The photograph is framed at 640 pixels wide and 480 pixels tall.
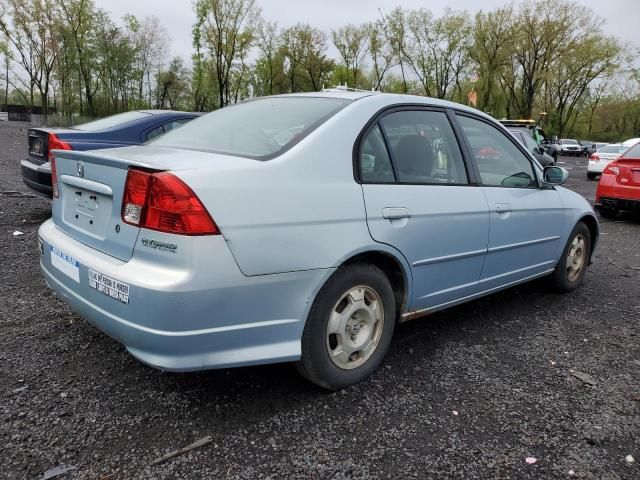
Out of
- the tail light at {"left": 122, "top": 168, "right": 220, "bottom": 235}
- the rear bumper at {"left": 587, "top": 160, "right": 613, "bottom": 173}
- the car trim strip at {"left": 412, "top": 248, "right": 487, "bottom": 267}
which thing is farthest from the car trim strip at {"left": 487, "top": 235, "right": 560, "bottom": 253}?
the rear bumper at {"left": 587, "top": 160, "right": 613, "bottom": 173}

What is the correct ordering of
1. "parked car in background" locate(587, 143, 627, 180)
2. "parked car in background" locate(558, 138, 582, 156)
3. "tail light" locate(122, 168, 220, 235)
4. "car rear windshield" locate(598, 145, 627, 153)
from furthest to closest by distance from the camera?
1. "parked car in background" locate(558, 138, 582, 156)
2. "car rear windshield" locate(598, 145, 627, 153)
3. "parked car in background" locate(587, 143, 627, 180)
4. "tail light" locate(122, 168, 220, 235)

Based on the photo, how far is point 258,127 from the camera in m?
2.79

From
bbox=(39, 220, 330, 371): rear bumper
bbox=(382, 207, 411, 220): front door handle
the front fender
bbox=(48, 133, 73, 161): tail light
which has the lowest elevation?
bbox=(39, 220, 330, 371): rear bumper

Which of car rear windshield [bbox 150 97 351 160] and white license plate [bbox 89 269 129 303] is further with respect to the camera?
car rear windshield [bbox 150 97 351 160]

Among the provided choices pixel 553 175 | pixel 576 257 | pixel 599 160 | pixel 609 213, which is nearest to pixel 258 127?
pixel 553 175

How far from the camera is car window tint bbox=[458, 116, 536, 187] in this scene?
345 centimetres

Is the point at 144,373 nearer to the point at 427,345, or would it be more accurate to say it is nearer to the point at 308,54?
the point at 427,345

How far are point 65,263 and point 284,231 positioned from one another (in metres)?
1.16

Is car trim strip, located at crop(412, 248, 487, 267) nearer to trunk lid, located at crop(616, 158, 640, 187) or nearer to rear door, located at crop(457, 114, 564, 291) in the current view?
rear door, located at crop(457, 114, 564, 291)

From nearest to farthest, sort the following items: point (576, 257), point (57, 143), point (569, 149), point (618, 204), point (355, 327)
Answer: point (355, 327), point (576, 257), point (57, 143), point (618, 204), point (569, 149)

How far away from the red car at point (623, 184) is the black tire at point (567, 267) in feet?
14.0

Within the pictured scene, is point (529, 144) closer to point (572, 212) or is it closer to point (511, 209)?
point (572, 212)

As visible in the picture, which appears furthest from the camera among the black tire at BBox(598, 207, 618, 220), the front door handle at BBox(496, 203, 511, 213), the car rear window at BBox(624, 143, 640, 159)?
the black tire at BBox(598, 207, 618, 220)

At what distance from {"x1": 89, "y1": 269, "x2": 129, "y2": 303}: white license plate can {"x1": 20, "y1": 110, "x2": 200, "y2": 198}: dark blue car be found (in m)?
4.09
